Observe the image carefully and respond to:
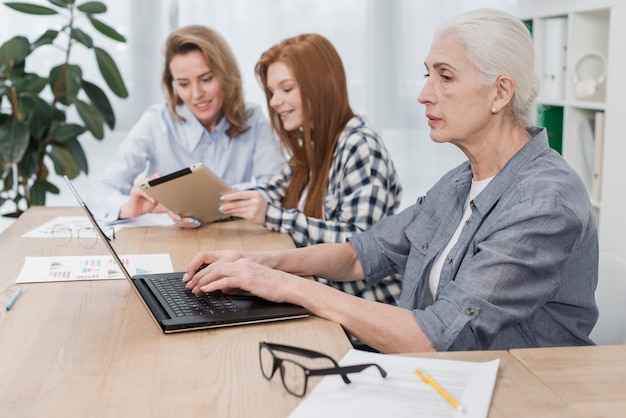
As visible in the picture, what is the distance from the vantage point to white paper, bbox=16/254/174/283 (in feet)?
5.84

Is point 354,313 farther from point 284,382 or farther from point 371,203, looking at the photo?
point 371,203

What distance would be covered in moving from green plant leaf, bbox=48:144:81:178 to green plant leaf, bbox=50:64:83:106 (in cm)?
21

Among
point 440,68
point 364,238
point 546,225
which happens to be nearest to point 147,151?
point 364,238

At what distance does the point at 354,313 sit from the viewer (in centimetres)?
143

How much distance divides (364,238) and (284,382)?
0.86 meters

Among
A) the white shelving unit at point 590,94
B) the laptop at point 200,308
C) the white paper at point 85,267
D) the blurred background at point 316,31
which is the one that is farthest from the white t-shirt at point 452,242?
the blurred background at point 316,31

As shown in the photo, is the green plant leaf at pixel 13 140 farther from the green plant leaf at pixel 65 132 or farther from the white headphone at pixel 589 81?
the white headphone at pixel 589 81

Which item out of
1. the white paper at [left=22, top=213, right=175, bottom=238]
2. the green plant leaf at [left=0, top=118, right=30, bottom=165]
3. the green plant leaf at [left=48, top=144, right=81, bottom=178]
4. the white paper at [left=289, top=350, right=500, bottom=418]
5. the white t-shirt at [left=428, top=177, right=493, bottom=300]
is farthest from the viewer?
the green plant leaf at [left=48, top=144, right=81, bottom=178]

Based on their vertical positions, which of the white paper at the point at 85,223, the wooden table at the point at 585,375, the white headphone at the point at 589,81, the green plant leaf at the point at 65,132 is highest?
the white headphone at the point at 589,81

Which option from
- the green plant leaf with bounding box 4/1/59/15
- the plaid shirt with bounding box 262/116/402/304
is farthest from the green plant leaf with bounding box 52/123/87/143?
the plaid shirt with bounding box 262/116/402/304

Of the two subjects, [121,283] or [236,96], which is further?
[236,96]

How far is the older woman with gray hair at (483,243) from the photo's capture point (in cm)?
139

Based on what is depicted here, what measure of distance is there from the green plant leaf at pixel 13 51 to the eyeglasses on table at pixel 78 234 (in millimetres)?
1420

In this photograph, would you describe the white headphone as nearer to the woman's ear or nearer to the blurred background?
the blurred background
